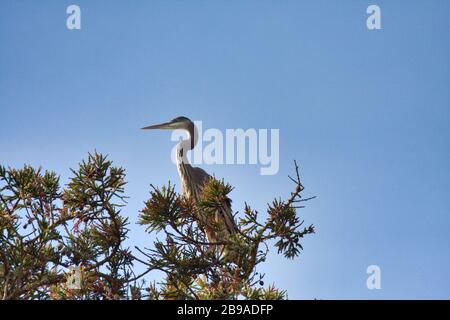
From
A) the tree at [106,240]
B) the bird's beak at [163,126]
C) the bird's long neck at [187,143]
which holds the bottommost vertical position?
the tree at [106,240]

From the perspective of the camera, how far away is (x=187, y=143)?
12.4m

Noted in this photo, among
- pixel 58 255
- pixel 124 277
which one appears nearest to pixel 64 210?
pixel 58 255

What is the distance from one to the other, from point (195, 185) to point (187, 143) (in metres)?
1.17

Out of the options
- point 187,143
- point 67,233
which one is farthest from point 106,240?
point 187,143

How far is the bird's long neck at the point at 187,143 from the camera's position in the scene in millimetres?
11945

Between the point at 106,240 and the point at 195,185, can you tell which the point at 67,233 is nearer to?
the point at 106,240

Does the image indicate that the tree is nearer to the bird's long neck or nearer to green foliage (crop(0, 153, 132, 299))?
green foliage (crop(0, 153, 132, 299))

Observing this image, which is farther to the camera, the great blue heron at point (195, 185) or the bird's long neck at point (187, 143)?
the bird's long neck at point (187, 143)

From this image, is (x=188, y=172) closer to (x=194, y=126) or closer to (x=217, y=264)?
(x=194, y=126)

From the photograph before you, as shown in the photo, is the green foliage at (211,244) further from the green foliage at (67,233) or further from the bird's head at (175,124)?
the bird's head at (175,124)

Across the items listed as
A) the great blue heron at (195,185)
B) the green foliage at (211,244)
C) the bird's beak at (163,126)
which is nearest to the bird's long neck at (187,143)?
the great blue heron at (195,185)

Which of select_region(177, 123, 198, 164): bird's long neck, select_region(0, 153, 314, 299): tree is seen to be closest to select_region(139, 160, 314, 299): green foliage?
select_region(0, 153, 314, 299): tree
